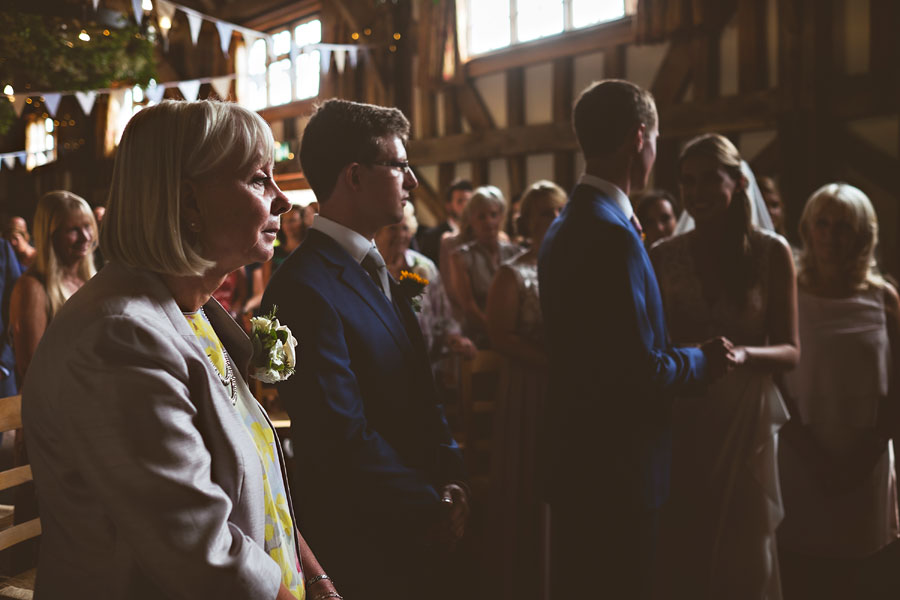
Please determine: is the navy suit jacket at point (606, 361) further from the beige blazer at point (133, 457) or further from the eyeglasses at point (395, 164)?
the beige blazer at point (133, 457)

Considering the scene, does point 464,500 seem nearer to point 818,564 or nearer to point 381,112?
point 381,112

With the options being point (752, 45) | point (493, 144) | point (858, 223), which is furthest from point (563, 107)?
point (858, 223)

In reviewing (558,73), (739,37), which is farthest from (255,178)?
(558,73)

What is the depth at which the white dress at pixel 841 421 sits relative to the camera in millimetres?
2965

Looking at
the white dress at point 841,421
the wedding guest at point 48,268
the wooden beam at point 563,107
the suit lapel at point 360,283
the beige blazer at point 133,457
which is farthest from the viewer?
the wooden beam at point 563,107

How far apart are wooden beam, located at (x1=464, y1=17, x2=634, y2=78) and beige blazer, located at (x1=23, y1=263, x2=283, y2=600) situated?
673 cm

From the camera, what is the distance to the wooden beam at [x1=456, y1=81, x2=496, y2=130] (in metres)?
8.39

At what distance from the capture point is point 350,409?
5.16 feet

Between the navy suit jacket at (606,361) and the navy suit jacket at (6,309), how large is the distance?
314 cm

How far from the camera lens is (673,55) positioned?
6676 mm

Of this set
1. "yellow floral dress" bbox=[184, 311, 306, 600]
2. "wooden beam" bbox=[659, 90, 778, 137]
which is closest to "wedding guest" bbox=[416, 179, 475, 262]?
"wooden beam" bbox=[659, 90, 778, 137]

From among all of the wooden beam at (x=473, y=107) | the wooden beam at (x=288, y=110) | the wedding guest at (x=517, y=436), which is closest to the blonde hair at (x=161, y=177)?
the wedding guest at (x=517, y=436)

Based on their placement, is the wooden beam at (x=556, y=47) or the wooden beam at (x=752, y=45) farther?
the wooden beam at (x=556, y=47)

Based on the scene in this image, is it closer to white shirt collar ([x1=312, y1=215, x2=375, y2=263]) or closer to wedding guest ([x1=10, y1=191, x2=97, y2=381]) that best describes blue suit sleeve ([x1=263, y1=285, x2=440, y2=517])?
white shirt collar ([x1=312, y1=215, x2=375, y2=263])
